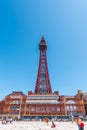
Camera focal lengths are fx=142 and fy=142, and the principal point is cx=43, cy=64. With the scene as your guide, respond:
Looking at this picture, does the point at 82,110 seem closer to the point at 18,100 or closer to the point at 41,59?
the point at 18,100

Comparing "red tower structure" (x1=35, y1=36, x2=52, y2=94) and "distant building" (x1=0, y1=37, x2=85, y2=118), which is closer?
"distant building" (x1=0, y1=37, x2=85, y2=118)

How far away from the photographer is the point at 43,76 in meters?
68.4

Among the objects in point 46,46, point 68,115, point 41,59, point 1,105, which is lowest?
point 68,115

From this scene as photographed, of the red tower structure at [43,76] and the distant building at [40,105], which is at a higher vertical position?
the red tower structure at [43,76]

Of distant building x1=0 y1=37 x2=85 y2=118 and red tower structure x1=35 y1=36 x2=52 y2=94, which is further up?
red tower structure x1=35 y1=36 x2=52 y2=94

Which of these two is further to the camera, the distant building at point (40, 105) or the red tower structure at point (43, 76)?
the red tower structure at point (43, 76)

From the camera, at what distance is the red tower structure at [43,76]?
64.9 metres

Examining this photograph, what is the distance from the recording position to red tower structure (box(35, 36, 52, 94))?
213 ft

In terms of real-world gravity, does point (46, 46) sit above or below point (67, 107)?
above

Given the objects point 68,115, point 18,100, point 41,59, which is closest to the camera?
point 68,115

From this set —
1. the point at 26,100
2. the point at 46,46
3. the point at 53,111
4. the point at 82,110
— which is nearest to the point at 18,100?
the point at 26,100

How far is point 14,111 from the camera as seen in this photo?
52.1 m

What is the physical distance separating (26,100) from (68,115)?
56.6ft

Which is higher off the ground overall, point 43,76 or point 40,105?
point 43,76
